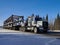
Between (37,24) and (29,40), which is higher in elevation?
(37,24)

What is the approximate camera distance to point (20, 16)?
34500mm

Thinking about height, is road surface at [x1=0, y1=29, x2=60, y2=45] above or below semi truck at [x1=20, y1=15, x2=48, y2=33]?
below

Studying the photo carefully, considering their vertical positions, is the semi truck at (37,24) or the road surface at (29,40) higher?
the semi truck at (37,24)

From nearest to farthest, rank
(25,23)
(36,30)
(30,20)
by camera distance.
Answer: (36,30), (30,20), (25,23)

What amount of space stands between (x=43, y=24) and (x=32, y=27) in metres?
2.10

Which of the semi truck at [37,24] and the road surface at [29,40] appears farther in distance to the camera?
the semi truck at [37,24]

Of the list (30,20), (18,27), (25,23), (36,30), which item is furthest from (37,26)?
(18,27)

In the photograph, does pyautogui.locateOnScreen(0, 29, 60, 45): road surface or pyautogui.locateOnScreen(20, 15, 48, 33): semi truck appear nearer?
pyautogui.locateOnScreen(0, 29, 60, 45): road surface

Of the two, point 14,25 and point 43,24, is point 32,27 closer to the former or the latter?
point 43,24

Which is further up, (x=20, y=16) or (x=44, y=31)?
(x=20, y=16)

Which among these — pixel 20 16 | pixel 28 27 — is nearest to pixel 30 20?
pixel 28 27

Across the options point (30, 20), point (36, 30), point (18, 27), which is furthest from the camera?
point (18, 27)

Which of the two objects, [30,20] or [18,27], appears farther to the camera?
[18,27]

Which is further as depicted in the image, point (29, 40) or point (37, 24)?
point (37, 24)
